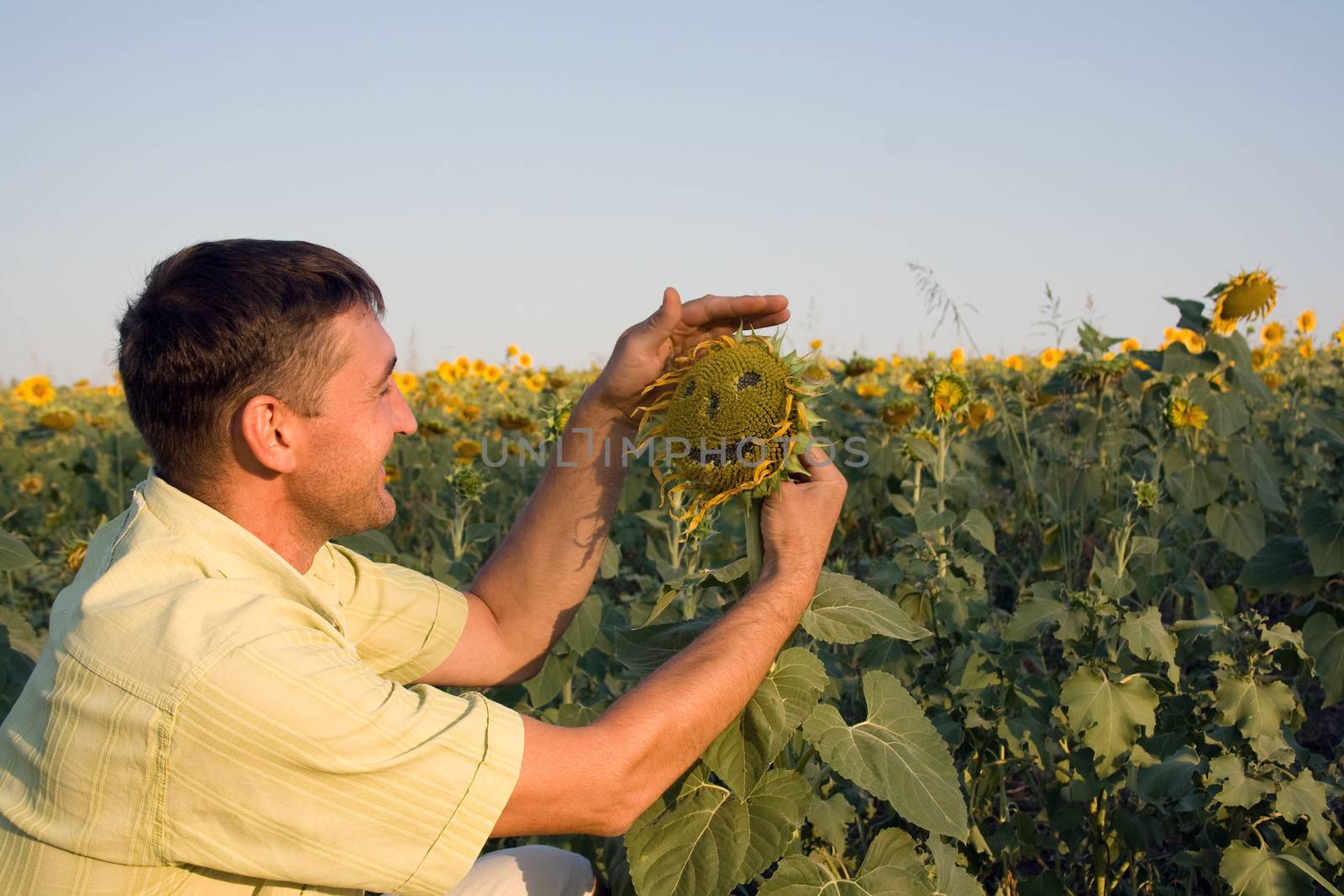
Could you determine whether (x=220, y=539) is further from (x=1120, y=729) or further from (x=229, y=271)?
(x=1120, y=729)

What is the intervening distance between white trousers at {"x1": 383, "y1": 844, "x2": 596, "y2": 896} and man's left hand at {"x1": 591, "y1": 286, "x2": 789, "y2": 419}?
0.98 meters

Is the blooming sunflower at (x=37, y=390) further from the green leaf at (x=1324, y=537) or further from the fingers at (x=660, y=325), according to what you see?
the green leaf at (x=1324, y=537)

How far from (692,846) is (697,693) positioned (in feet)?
1.23

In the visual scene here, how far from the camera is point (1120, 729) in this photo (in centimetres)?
266

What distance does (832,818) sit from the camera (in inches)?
96.4

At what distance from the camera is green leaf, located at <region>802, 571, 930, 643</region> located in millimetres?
1877

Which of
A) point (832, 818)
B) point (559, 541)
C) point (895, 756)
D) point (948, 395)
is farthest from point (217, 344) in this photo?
point (948, 395)

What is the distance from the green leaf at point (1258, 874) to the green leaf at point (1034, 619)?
662 mm

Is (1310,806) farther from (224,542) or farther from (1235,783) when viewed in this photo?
(224,542)

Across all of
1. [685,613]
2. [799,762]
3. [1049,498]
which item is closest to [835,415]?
[1049,498]

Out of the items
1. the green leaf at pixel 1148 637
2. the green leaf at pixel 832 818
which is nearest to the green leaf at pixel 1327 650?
the green leaf at pixel 1148 637

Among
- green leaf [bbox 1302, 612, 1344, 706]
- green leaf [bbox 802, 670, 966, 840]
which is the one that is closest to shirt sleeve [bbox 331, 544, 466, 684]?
green leaf [bbox 802, 670, 966, 840]

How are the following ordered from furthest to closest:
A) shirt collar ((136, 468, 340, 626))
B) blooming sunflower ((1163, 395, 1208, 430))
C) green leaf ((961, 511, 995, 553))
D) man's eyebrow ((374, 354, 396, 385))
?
blooming sunflower ((1163, 395, 1208, 430)) → green leaf ((961, 511, 995, 553)) → man's eyebrow ((374, 354, 396, 385)) → shirt collar ((136, 468, 340, 626))

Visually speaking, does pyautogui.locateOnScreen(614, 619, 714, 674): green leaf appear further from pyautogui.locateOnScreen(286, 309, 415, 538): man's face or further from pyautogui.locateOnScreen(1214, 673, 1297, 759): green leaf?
pyautogui.locateOnScreen(1214, 673, 1297, 759): green leaf
